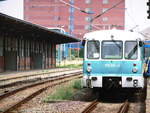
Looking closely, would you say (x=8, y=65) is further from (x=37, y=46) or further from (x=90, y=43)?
(x=90, y=43)

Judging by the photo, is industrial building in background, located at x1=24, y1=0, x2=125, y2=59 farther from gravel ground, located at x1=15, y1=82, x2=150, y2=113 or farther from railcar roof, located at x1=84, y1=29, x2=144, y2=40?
gravel ground, located at x1=15, y1=82, x2=150, y2=113

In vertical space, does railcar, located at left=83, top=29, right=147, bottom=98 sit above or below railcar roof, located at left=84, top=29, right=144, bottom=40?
below

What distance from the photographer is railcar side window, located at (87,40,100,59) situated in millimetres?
13180

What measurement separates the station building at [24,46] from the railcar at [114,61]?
1272 cm

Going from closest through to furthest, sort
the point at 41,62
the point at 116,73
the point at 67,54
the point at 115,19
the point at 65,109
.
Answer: the point at 65,109
the point at 116,73
the point at 41,62
the point at 67,54
the point at 115,19

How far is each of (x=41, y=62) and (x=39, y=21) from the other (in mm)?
53603

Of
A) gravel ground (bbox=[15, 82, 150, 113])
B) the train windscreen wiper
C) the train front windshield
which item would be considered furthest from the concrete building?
gravel ground (bbox=[15, 82, 150, 113])

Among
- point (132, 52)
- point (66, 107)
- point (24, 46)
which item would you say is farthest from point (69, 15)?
point (66, 107)

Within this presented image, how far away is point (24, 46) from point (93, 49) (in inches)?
1032

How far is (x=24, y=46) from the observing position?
1521 inches

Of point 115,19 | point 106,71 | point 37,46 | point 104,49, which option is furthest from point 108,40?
point 115,19

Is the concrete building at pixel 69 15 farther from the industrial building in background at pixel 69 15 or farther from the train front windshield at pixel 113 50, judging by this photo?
the train front windshield at pixel 113 50

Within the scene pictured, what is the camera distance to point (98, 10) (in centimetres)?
9831

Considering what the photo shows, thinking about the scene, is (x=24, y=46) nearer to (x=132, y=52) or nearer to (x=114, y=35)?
(x=114, y=35)
